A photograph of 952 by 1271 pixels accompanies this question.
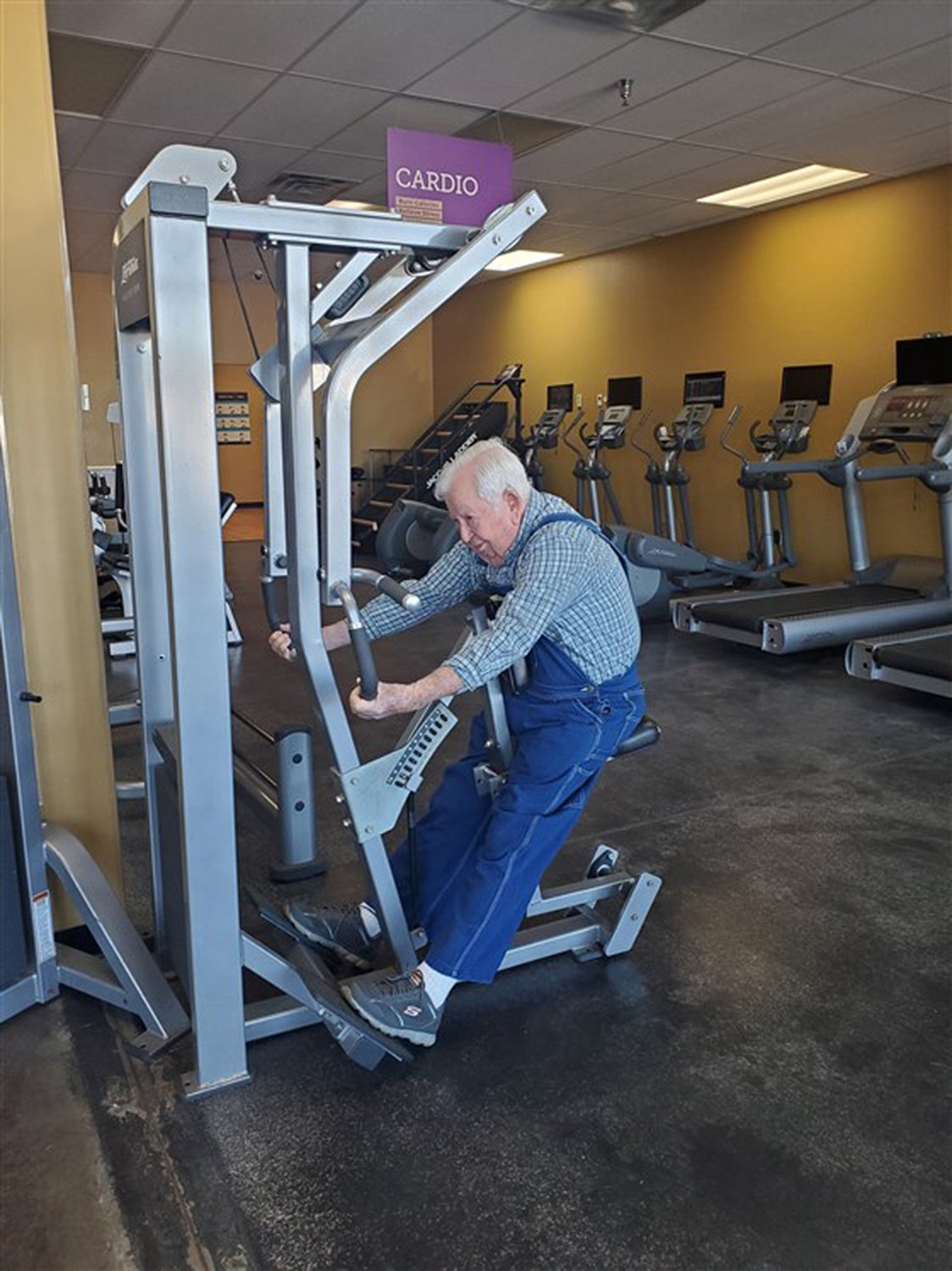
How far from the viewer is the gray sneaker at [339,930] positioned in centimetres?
231

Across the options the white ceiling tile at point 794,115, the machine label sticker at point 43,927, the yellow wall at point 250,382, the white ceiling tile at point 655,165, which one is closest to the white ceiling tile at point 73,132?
the white ceiling tile at point 655,165

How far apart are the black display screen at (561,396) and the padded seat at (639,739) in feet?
22.8

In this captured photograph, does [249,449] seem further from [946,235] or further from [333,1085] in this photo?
[333,1085]

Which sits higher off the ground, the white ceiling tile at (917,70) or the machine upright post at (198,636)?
the white ceiling tile at (917,70)

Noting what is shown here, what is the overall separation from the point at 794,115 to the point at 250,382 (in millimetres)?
7626

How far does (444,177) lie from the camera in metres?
2.02

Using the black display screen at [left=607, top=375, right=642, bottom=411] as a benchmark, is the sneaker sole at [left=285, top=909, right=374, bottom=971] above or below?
below

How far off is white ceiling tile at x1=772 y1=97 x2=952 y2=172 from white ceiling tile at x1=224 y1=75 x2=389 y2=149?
94.6 inches

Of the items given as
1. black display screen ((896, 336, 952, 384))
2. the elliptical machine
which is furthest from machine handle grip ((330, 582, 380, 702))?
the elliptical machine

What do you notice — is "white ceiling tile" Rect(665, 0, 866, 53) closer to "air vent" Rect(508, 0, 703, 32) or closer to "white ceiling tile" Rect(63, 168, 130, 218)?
"air vent" Rect(508, 0, 703, 32)

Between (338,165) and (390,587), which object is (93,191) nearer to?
(338,165)

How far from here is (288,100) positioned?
475 cm

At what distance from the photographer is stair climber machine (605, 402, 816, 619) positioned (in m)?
5.88

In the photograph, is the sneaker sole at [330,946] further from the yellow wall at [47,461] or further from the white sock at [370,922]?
the yellow wall at [47,461]
